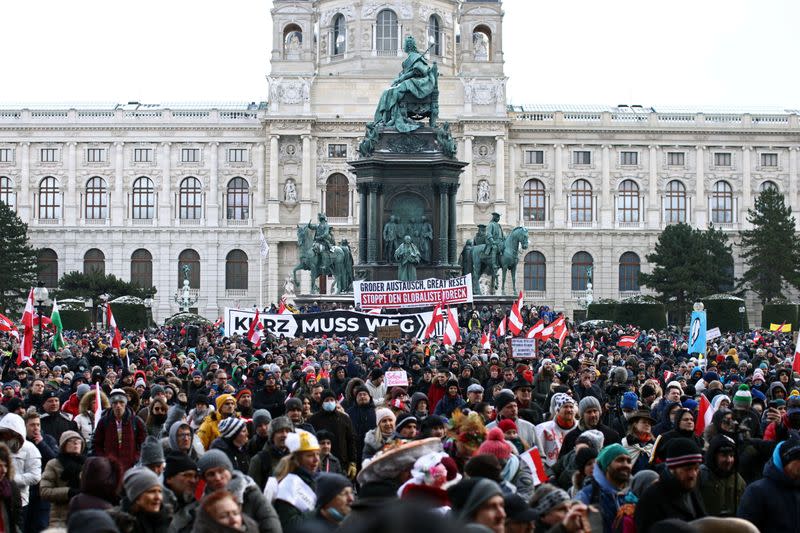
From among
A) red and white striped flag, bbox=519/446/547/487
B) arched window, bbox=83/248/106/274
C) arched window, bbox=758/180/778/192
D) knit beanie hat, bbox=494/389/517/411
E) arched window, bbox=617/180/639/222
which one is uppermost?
arched window, bbox=758/180/778/192

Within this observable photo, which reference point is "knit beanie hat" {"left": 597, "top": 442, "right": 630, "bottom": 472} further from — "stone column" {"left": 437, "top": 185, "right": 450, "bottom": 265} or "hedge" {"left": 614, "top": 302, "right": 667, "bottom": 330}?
"hedge" {"left": 614, "top": 302, "right": 667, "bottom": 330}

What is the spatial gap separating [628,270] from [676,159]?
861 cm

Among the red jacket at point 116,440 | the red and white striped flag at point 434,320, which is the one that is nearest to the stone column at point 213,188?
the red and white striped flag at point 434,320

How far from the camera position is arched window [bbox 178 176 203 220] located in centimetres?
9712

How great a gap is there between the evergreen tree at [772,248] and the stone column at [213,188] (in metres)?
36.0

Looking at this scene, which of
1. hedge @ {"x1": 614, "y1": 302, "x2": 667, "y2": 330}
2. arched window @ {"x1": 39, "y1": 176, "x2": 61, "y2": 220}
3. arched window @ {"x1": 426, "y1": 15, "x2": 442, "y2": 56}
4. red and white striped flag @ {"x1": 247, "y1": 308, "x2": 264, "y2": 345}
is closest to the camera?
red and white striped flag @ {"x1": 247, "y1": 308, "x2": 264, "y2": 345}

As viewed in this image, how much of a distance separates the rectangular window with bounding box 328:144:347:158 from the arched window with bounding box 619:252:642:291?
20749 millimetres

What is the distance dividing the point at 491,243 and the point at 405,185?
7440mm

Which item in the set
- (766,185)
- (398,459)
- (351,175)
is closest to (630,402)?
(398,459)

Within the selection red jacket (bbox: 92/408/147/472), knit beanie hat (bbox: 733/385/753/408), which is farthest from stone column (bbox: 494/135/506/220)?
red jacket (bbox: 92/408/147/472)

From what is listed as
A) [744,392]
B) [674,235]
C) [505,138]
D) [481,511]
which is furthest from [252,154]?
[481,511]

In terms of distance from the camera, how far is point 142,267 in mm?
97688

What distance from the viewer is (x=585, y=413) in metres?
13.1

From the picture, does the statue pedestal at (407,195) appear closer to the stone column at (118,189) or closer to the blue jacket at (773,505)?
the blue jacket at (773,505)
